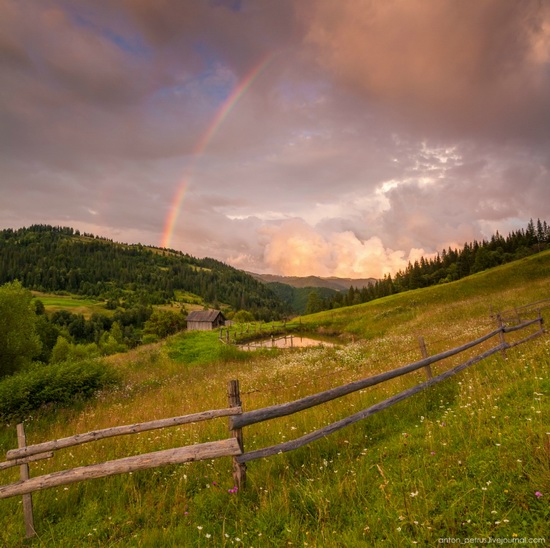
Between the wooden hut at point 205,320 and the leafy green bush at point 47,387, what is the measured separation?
89.0 metres

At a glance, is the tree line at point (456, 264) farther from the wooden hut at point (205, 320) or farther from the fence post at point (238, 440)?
the fence post at point (238, 440)

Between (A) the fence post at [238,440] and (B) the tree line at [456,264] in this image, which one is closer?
(A) the fence post at [238,440]

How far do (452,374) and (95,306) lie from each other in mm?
199778

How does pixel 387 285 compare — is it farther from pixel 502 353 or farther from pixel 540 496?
pixel 540 496

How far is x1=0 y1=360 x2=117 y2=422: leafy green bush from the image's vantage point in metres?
13.5

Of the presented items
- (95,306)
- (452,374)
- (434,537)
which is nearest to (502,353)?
(452,374)

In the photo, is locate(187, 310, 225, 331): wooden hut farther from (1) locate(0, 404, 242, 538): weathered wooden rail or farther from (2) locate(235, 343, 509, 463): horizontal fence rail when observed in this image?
(1) locate(0, 404, 242, 538): weathered wooden rail

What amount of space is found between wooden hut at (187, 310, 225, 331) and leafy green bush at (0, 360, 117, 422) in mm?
89009

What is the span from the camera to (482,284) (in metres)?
53.6

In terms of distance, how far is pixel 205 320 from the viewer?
10662cm

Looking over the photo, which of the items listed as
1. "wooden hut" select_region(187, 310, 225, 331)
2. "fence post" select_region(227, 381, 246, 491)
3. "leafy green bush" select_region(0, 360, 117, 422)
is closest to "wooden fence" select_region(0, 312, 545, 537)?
"fence post" select_region(227, 381, 246, 491)

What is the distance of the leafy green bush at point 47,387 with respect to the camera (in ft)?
44.2

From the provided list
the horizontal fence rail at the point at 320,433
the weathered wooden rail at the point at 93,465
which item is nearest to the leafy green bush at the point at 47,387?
the weathered wooden rail at the point at 93,465

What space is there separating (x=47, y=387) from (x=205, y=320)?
9369 cm
